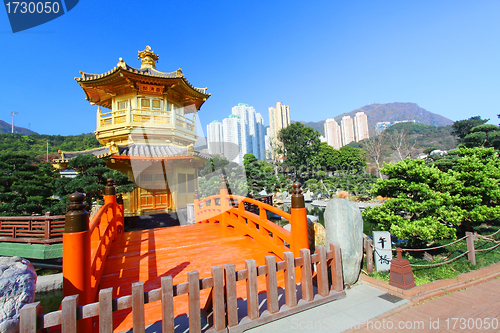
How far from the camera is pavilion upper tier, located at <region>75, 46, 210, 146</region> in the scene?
12378 mm

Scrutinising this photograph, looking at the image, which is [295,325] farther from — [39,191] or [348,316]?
[39,191]

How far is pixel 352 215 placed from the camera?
417cm

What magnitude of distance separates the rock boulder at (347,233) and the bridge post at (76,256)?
3.51 metres

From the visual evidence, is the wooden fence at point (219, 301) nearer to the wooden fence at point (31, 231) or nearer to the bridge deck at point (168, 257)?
the bridge deck at point (168, 257)

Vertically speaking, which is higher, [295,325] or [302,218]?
[302,218]

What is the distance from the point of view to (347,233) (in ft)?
13.3

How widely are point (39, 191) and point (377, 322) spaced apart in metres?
12.8

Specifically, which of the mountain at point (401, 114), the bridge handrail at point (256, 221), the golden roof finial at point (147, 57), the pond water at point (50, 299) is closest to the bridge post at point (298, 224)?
the bridge handrail at point (256, 221)

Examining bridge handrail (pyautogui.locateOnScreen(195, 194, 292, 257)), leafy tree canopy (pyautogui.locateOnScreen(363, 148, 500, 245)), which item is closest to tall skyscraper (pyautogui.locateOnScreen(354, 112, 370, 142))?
leafy tree canopy (pyautogui.locateOnScreen(363, 148, 500, 245))

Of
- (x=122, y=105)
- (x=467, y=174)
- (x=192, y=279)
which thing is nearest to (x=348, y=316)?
(x=192, y=279)

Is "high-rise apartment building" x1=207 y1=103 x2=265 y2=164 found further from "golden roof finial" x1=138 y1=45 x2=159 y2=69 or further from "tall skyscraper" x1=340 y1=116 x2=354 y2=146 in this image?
"tall skyscraper" x1=340 y1=116 x2=354 y2=146

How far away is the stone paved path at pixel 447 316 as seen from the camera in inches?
113

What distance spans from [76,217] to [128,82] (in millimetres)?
12024

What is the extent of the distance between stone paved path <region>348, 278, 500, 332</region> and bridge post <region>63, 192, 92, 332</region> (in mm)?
3015
